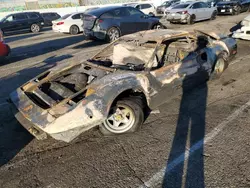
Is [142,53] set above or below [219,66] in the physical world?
above

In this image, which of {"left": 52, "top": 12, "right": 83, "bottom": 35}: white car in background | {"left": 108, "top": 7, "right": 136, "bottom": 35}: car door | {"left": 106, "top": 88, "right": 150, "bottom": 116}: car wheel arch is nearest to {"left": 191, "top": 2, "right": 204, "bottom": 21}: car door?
{"left": 108, "top": 7, "right": 136, "bottom": 35}: car door

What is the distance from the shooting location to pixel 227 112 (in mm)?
4426

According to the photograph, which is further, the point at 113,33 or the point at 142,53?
the point at 113,33

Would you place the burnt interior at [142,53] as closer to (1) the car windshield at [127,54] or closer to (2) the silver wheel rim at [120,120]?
(1) the car windshield at [127,54]

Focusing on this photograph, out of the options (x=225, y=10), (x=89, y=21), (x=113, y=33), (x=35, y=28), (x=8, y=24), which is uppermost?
(x=89, y=21)

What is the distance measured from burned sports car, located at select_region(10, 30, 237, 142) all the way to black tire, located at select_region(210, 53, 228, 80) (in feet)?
0.08

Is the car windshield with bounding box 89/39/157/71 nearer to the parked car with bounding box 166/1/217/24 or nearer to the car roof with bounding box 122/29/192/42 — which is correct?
the car roof with bounding box 122/29/192/42

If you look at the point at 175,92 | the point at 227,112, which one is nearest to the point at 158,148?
the point at 175,92

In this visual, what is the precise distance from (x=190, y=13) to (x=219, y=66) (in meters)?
11.8

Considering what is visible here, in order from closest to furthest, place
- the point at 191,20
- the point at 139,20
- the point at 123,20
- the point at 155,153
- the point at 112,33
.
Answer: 1. the point at 155,153
2. the point at 112,33
3. the point at 123,20
4. the point at 139,20
5. the point at 191,20

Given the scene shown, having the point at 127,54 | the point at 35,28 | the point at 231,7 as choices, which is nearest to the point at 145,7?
the point at 231,7

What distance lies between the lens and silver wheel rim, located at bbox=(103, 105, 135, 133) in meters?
3.86

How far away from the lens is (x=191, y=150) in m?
3.47

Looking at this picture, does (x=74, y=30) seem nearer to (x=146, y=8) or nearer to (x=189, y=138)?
(x=146, y=8)
